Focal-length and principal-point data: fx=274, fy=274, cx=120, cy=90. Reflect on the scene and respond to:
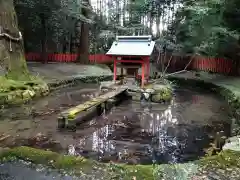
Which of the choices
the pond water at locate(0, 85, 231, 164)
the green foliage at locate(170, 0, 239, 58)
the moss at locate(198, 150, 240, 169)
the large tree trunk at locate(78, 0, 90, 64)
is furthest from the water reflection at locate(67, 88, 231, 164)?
the large tree trunk at locate(78, 0, 90, 64)

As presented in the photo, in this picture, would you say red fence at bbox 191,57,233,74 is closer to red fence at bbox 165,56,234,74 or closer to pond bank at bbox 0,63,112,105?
red fence at bbox 165,56,234,74

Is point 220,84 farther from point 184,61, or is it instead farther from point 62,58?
point 62,58

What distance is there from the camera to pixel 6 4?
535 inches

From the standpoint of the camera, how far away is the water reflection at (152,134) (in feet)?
22.5

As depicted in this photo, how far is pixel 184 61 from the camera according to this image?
27703mm

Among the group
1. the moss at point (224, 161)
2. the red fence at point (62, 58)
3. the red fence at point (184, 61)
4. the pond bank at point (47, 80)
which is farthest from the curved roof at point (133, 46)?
the red fence at point (62, 58)

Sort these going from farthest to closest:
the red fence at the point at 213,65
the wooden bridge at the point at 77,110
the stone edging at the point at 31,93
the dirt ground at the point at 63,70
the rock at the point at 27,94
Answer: the red fence at the point at 213,65 → the dirt ground at the point at 63,70 → the rock at the point at 27,94 → the stone edging at the point at 31,93 → the wooden bridge at the point at 77,110

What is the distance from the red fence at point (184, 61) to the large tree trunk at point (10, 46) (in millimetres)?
11466

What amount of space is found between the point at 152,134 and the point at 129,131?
0.75m

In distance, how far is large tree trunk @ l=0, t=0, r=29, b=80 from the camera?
42.2 ft

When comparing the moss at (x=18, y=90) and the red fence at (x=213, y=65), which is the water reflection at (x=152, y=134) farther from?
the red fence at (x=213, y=65)

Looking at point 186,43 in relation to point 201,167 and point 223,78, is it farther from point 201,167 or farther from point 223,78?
point 201,167

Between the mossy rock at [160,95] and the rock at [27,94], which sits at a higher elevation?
the rock at [27,94]

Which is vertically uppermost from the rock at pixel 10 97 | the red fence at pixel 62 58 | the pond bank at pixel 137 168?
the pond bank at pixel 137 168
